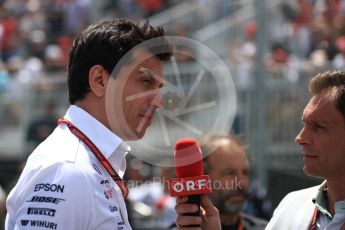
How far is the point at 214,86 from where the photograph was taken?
34.1 ft

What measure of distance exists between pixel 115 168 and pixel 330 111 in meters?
1.12

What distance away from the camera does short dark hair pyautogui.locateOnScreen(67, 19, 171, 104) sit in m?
3.51

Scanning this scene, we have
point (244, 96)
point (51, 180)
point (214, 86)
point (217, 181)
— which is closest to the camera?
point (51, 180)

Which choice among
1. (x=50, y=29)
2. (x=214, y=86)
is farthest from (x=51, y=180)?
(x=50, y=29)

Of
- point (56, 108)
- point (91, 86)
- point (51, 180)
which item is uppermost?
point (91, 86)

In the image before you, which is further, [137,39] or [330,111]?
[330,111]

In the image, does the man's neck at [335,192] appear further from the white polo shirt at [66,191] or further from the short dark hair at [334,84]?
the white polo shirt at [66,191]

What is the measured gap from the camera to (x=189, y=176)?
11.3 ft

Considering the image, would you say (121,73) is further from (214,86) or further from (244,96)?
(244,96)

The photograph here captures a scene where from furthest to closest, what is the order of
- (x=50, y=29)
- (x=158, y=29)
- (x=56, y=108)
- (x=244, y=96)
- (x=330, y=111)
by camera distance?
(x=50, y=29) → (x=56, y=108) → (x=244, y=96) → (x=330, y=111) → (x=158, y=29)

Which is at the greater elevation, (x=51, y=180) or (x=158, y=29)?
(x=158, y=29)

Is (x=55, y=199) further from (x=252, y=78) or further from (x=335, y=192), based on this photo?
(x=252, y=78)

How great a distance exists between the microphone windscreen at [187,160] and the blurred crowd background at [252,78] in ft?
19.3

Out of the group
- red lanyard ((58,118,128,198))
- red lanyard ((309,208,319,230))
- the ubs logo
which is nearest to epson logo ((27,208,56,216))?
the ubs logo
